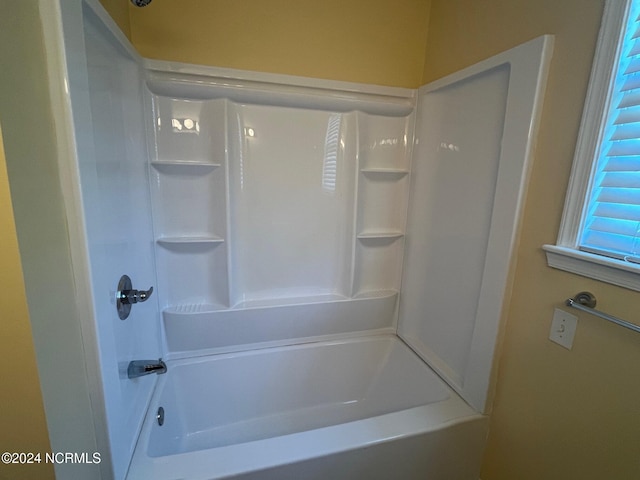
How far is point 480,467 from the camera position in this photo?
1.31 meters

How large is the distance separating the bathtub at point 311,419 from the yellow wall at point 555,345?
8.0 inches

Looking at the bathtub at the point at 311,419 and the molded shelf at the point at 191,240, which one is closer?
the bathtub at the point at 311,419

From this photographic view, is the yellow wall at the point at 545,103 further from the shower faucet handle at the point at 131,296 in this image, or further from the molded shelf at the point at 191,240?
the shower faucet handle at the point at 131,296

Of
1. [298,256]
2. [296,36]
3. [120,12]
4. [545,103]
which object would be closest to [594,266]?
[545,103]

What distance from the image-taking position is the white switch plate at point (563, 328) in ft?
3.09

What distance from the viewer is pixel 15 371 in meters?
0.63

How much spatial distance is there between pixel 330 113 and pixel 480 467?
1.86 meters

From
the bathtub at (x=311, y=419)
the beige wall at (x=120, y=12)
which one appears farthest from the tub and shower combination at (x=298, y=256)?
the beige wall at (x=120, y=12)

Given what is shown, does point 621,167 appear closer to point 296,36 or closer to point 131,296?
point 296,36

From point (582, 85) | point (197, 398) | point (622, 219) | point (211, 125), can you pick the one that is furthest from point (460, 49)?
point (197, 398)

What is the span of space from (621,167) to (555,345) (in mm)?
593

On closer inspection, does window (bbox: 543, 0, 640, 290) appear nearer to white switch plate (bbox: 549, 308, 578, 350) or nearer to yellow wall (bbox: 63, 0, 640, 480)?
yellow wall (bbox: 63, 0, 640, 480)

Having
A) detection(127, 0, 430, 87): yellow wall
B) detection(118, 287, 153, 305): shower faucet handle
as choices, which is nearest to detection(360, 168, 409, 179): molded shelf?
detection(127, 0, 430, 87): yellow wall

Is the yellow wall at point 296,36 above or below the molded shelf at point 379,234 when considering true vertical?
above
